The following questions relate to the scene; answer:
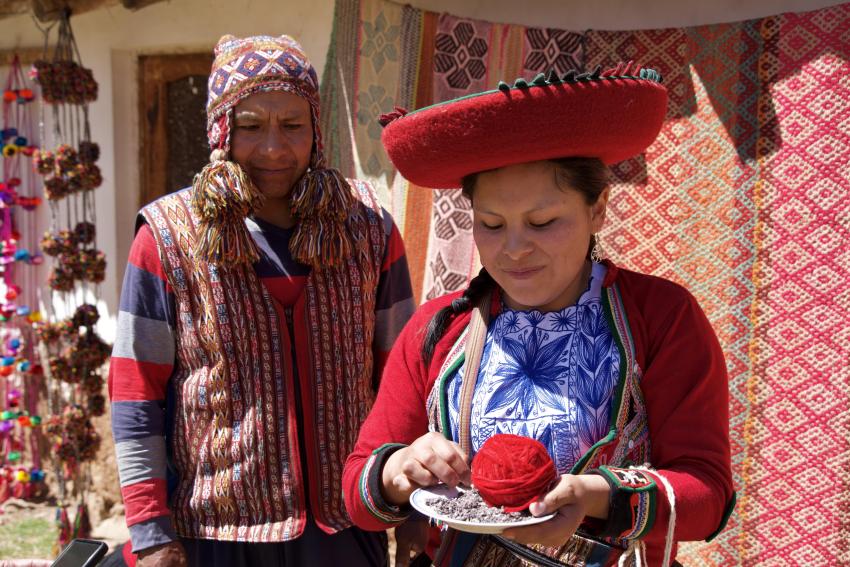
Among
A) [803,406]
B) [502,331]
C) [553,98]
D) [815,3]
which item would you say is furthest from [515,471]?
[815,3]

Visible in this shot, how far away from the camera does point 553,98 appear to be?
4.21 ft

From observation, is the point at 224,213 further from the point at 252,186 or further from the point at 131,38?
the point at 131,38

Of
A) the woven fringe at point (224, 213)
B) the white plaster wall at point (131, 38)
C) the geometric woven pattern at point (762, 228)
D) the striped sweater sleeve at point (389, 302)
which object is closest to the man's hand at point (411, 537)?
the striped sweater sleeve at point (389, 302)

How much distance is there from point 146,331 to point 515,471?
1.09 m

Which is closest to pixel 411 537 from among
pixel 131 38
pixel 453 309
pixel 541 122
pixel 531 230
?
pixel 453 309

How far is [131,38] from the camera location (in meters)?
4.47

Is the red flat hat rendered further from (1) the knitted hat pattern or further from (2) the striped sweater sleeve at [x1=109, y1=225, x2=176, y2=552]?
(2) the striped sweater sleeve at [x1=109, y1=225, x2=176, y2=552]

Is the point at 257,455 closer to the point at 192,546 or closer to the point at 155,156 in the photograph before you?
the point at 192,546

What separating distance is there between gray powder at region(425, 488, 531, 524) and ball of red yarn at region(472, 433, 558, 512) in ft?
0.04

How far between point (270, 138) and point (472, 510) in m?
1.09

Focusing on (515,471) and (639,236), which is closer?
(515,471)

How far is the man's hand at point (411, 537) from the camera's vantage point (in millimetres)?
1990

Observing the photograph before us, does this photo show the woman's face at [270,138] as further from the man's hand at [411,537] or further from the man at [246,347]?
the man's hand at [411,537]

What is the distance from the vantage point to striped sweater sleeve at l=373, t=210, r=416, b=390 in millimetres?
2162
